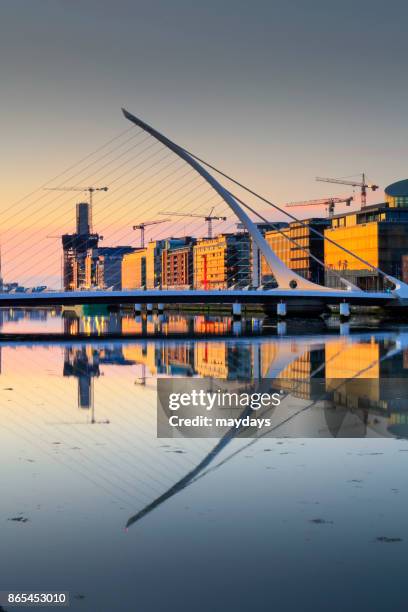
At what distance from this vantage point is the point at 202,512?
1371cm

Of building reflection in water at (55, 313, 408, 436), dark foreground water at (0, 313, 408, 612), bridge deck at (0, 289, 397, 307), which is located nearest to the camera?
dark foreground water at (0, 313, 408, 612)

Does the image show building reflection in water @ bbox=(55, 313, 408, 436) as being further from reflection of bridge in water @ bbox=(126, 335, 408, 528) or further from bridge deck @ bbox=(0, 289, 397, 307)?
bridge deck @ bbox=(0, 289, 397, 307)

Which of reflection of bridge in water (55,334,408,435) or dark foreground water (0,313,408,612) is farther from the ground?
reflection of bridge in water (55,334,408,435)

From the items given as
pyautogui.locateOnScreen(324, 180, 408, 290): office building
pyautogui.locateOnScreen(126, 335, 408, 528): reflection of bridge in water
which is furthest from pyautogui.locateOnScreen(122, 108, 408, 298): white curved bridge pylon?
pyautogui.locateOnScreen(324, 180, 408, 290): office building

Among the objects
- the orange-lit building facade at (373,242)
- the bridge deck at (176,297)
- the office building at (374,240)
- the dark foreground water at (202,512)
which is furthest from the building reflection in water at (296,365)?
the orange-lit building facade at (373,242)

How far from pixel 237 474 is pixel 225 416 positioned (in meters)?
7.47

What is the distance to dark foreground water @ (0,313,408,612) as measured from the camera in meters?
10.6

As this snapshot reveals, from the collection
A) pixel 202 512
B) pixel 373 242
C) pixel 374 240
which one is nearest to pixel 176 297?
pixel 202 512

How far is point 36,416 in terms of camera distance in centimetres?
2452

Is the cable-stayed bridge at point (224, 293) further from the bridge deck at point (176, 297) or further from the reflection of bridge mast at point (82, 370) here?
the reflection of bridge mast at point (82, 370)

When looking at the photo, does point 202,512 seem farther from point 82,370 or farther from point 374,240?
point 374,240

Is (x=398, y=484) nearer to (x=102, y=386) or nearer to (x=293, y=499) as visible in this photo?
(x=293, y=499)

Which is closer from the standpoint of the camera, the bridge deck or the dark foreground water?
the dark foreground water

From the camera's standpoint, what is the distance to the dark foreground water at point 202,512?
1059 centimetres
